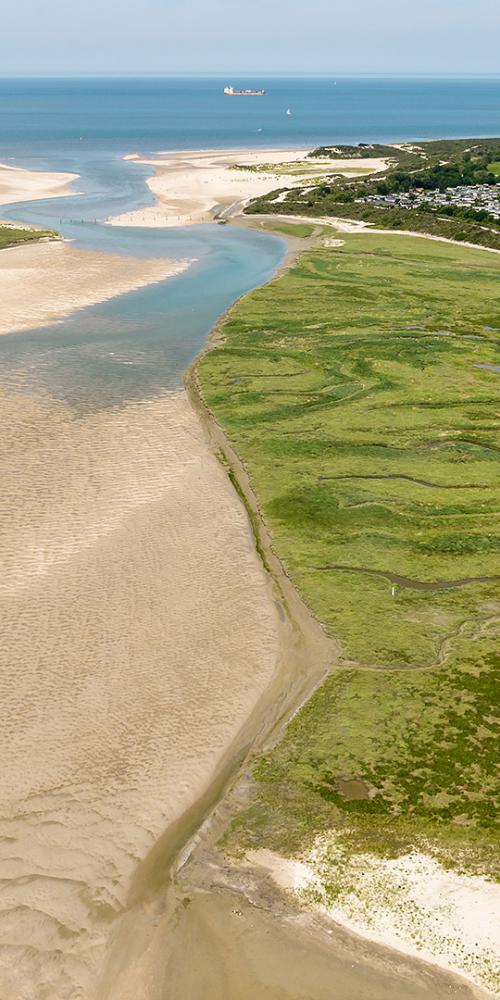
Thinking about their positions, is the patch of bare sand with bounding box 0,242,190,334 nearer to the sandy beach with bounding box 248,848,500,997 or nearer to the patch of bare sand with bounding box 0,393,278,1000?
the patch of bare sand with bounding box 0,393,278,1000

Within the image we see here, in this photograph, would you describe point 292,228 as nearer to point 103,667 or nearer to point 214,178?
point 214,178

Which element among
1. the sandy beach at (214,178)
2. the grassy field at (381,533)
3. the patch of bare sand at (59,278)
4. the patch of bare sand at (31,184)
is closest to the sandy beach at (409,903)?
the grassy field at (381,533)

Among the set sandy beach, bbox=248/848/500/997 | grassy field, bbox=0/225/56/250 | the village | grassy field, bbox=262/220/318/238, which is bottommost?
sandy beach, bbox=248/848/500/997

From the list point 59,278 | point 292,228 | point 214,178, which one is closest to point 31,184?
point 214,178

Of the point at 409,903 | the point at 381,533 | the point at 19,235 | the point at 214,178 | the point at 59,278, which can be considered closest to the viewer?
the point at 409,903

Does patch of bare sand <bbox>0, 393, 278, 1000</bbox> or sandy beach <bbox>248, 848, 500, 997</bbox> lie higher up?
patch of bare sand <bbox>0, 393, 278, 1000</bbox>

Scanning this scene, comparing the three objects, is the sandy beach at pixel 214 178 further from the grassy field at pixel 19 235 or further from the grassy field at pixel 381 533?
the grassy field at pixel 381 533

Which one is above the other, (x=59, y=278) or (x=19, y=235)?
(x=19, y=235)

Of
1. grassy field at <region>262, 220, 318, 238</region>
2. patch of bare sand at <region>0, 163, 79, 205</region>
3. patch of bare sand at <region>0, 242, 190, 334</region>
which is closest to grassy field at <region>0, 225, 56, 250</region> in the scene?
patch of bare sand at <region>0, 242, 190, 334</region>
